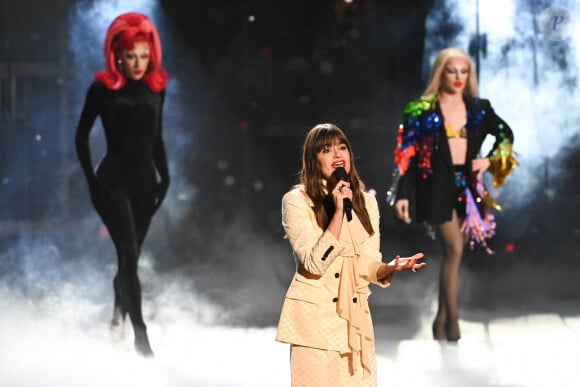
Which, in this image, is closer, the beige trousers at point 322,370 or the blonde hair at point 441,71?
the beige trousers at point 322,370

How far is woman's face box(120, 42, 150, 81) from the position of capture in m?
5.73

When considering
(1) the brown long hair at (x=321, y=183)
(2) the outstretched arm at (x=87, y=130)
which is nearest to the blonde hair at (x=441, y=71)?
(2) the outstretched arm at (x=87, y=130)

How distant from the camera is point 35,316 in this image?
6.06m

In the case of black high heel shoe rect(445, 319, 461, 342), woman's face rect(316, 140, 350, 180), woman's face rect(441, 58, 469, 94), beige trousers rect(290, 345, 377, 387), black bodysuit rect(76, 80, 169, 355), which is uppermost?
woman's face rect(441, 58, 469, 94)

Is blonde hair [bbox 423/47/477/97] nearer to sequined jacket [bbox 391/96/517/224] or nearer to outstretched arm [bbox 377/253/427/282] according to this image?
sequined jacket [bbox 391/96/517/224]

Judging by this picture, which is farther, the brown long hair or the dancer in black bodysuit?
the dancer in black bodysuit

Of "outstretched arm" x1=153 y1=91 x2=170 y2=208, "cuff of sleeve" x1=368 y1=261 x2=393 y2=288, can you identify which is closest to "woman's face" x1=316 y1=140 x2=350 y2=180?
"cuff of sleeve" x1=368 y1=261 x2=393 y2=288

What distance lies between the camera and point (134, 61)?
5738 mm

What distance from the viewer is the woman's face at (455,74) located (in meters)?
5.80

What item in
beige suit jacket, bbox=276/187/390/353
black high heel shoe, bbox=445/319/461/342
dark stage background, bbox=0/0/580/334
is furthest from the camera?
dark stage background, bbox=0/0/580/334

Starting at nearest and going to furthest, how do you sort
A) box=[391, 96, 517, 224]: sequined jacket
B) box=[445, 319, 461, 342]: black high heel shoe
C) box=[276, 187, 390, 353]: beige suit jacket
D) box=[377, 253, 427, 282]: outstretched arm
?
box=[377, 253, 427, 282]: outstretched arm
box=[276, 187, 390, 353]: beige suit jacket
box=[391, 96, 517, 224]: sequined jacket
box=[445, 319, 461, 342]: black high heel shoe

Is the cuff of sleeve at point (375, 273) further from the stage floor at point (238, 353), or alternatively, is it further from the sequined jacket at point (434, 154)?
the sequined jacket at point (434, 154)

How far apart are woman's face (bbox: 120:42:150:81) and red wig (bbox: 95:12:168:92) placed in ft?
0.09

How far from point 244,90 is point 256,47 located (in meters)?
0.28
